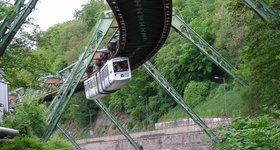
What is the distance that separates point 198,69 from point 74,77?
3142 cm

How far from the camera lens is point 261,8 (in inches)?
965

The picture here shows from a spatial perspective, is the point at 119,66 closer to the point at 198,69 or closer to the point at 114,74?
the point at 114,74

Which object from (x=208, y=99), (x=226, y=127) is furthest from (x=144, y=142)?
(x=226, y=127)

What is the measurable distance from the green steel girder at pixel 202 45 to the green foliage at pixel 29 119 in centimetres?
1198

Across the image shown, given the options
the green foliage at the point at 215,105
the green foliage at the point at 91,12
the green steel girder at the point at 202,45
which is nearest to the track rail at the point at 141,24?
the green steel girder at the point at 202,45

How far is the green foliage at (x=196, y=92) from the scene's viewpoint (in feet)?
196

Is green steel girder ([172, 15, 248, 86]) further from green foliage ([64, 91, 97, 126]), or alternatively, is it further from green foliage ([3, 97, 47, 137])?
green foliage ([64, 91, 97, 126])

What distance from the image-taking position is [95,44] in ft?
111

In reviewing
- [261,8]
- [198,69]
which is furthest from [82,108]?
[261,8]

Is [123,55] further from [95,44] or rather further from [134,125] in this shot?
[134,125]

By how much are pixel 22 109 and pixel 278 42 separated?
13444mm

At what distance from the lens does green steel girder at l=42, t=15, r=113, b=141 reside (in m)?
32.3

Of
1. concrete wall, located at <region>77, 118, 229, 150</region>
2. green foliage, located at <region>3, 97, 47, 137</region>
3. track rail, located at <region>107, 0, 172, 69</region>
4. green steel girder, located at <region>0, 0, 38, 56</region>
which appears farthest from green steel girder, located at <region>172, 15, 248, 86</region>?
green steel girder, located at <region>0, 0, 38, 56</region>

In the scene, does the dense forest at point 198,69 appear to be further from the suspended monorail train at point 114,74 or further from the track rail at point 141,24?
the suspended monorail train at point 114,74
